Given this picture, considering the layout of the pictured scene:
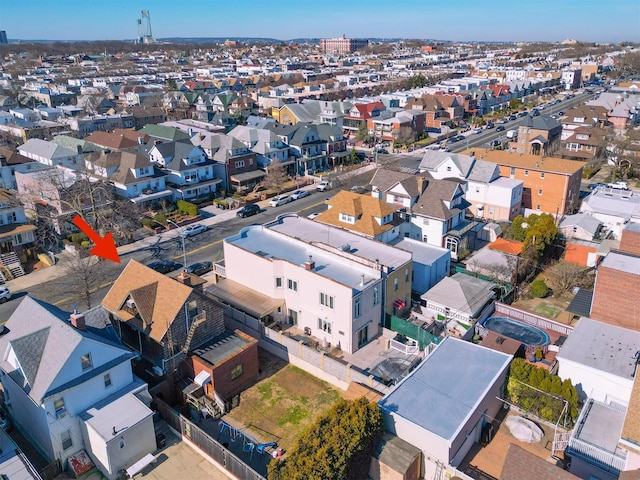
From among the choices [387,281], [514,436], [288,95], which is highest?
[288,95]

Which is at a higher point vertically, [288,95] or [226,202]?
[288,95]

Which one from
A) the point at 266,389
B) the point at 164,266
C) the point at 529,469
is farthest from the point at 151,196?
the point at 529,469

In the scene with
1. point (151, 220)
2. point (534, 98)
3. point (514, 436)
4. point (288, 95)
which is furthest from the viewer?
point (534, 98)

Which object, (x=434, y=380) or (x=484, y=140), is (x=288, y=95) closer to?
(x=484, y=140)

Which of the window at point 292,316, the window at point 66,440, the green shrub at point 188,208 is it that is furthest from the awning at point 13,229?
the window at point 66,440

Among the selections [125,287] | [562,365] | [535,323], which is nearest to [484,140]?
[535,323]

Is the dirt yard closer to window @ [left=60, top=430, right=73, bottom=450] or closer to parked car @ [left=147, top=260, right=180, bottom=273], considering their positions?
window @ [left=60, top=430, right=73, bottom=450]

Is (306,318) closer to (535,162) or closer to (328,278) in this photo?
(328,278)
